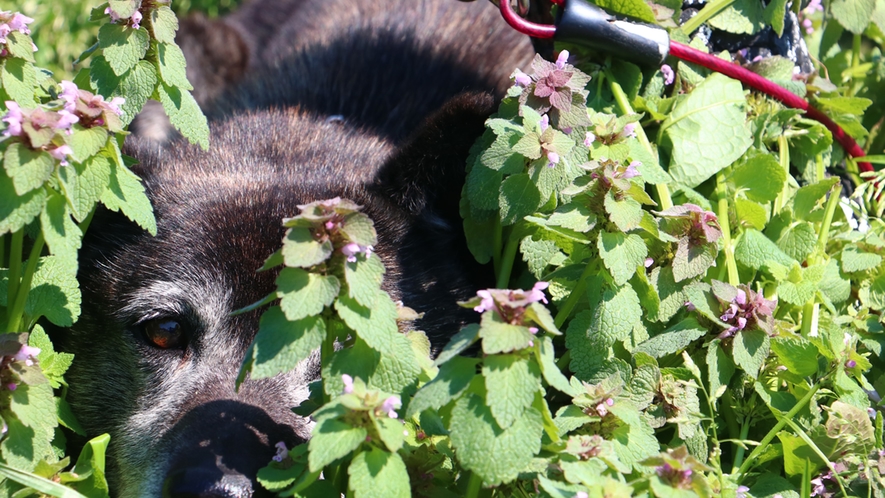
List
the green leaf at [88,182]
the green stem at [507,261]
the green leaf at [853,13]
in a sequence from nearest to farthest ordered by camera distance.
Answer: the green leaf at [88,182]
the green stem at [507,261]
the green leaf at [853,13]

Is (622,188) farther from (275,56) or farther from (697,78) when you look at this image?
(275,56)

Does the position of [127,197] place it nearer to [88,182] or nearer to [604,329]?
[88,182]

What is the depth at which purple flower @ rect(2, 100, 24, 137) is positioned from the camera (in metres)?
1.46

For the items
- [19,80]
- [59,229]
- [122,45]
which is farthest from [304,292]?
[19,80]

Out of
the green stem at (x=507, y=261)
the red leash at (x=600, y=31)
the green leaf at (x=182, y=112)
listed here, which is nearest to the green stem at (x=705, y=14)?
the red leash at (x=600, y=31)

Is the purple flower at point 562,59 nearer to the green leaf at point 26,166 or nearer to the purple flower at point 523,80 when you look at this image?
the purple flower at point 523,80

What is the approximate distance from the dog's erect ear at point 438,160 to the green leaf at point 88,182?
0.82m

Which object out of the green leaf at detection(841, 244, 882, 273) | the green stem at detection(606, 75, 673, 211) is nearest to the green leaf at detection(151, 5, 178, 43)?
the green stem at detection(606, 75, 673, 211)

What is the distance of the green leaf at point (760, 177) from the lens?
217cm

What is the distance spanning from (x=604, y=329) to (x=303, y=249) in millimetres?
644

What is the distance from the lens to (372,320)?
145 centimetres

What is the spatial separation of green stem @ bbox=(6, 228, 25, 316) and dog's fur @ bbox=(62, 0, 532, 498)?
464 millimetres

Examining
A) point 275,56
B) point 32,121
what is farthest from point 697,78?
point 275,56

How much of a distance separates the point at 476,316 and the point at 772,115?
0.94 meters
